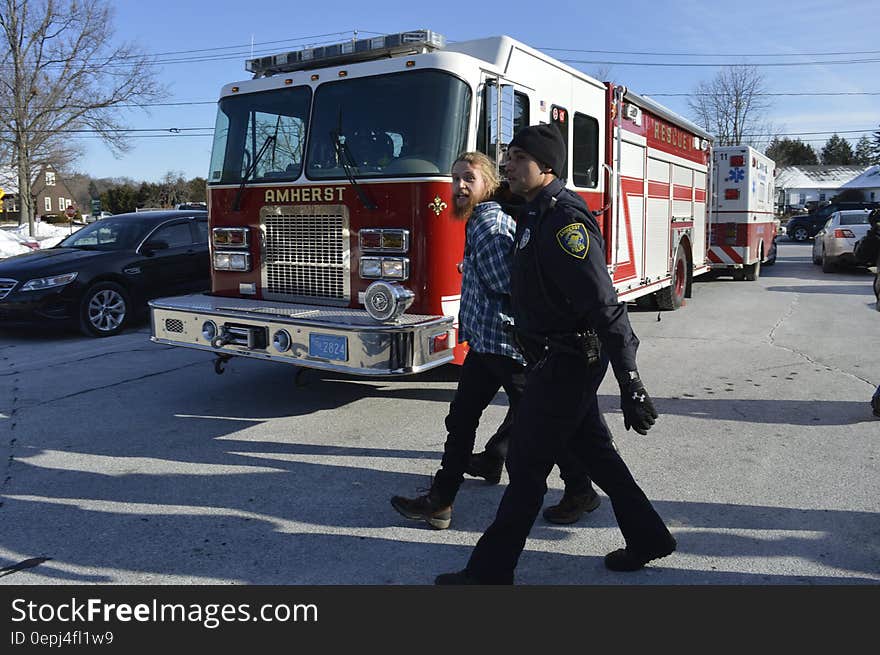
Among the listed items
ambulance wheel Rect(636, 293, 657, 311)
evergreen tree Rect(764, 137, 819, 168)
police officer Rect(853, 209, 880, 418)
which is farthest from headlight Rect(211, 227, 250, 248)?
evergreen tree Rect(764, 137, 819, 168)

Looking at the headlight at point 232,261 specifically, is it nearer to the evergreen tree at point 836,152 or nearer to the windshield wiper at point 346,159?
the windshield wiper at point 346,159

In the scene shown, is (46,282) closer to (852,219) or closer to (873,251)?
(873,251)

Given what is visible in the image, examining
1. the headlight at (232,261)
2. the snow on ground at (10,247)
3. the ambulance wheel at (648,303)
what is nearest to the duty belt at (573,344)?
the headlight at (232,261)

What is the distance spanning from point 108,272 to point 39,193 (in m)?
39.0

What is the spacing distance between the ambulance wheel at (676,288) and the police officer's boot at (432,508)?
26.3 feet

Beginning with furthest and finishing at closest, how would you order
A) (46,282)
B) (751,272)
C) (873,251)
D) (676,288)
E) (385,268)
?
(751,272) → (676,288) → (46,282) → (873,251) → (385,268)

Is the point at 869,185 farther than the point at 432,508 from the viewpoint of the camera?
Yes

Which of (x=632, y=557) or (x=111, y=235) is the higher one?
(x=111, y=235)

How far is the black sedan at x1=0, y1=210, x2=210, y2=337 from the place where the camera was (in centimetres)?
946

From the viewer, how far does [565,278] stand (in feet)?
9.52

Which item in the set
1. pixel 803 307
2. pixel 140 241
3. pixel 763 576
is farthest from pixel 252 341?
pixel 803 307

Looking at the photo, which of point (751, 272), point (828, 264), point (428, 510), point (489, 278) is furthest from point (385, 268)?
point (828, 264)

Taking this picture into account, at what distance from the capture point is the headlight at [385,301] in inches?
196
